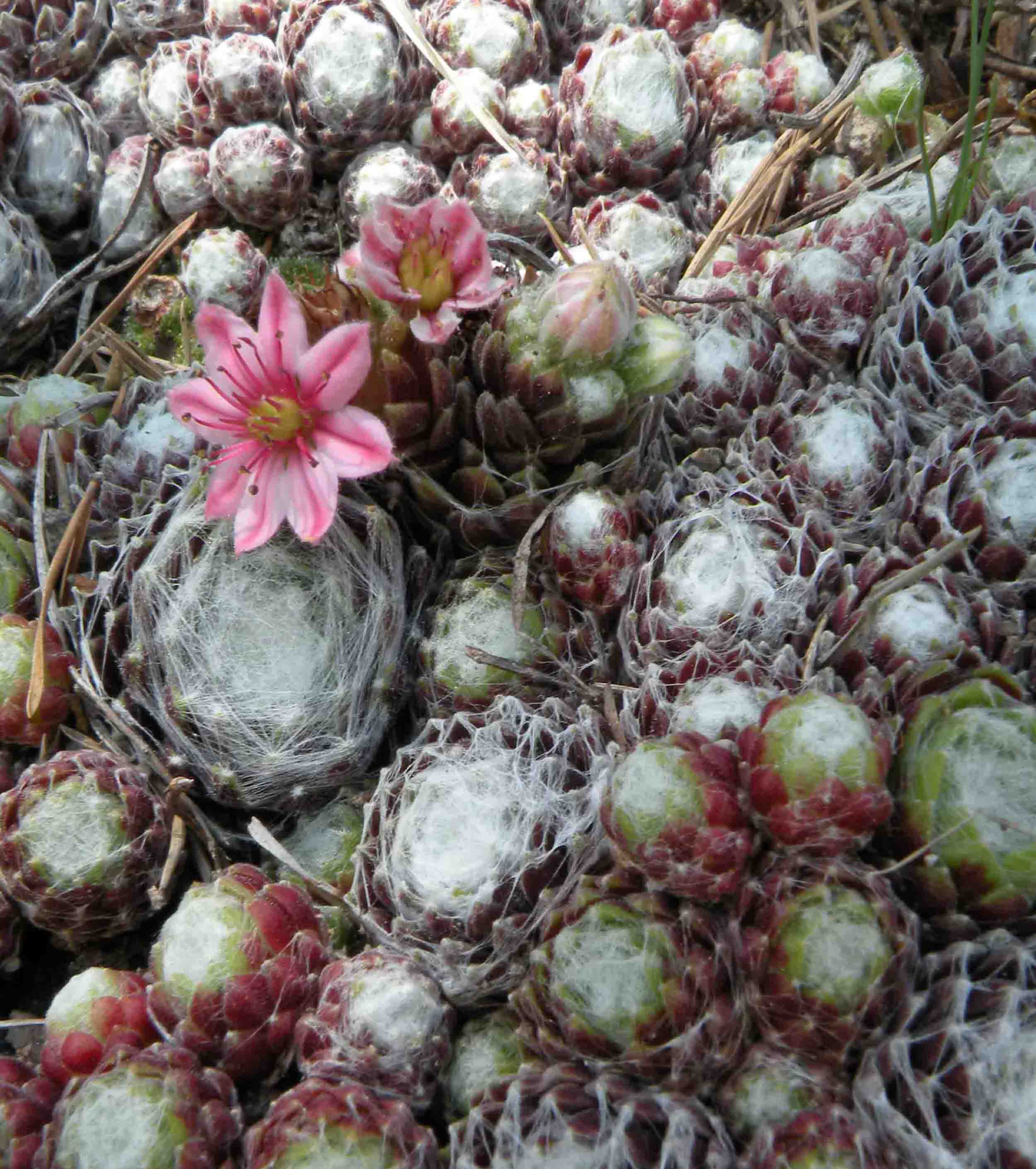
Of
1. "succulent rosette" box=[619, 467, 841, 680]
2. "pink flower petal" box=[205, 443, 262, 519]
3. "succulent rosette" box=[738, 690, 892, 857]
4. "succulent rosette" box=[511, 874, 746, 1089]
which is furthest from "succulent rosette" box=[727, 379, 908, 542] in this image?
"pink flower petal" box=[205, 443, 262, 519]

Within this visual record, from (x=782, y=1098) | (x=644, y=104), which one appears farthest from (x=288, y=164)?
(x=782, y=1098)

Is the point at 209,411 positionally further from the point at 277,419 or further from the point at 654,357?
the point at 654,357

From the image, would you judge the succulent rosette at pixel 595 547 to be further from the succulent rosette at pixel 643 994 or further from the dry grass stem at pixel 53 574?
the dry grass stem at pixel 53 574

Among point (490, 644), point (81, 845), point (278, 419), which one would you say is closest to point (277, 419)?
point (278, 419)

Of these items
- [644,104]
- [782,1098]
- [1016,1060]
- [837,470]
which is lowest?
[782,1098]

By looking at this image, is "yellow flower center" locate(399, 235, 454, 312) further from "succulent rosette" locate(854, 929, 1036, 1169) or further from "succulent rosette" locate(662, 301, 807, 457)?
"succulent rosette" locate(854, 929, 1036, 1169)

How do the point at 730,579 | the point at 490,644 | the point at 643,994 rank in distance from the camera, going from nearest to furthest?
the point at 643,994 → the point at 730,579 → the point at 490,644

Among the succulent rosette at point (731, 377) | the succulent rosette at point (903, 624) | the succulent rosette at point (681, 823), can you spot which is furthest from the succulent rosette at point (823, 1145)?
the succulent rosette at point (731, 377)

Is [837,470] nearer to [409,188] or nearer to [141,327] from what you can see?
[409,188]
